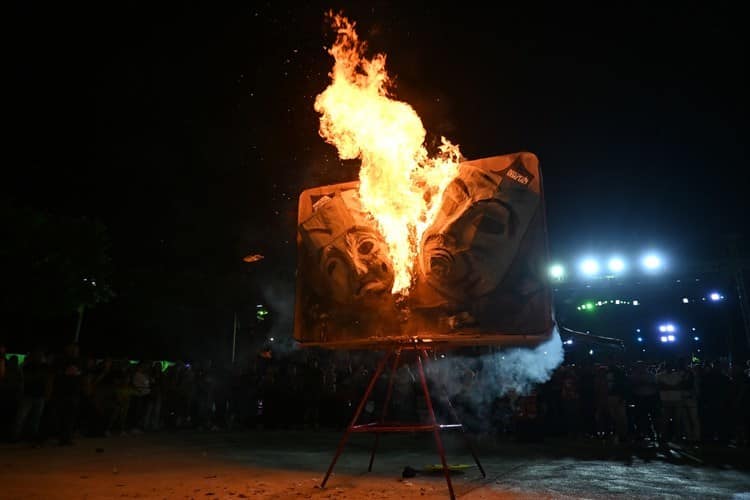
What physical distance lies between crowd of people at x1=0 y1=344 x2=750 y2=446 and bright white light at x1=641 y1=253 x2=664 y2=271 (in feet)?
25.5

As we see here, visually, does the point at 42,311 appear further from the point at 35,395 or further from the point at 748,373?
the point at 748,373

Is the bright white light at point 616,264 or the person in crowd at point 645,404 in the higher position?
the bright white light at point 616,264

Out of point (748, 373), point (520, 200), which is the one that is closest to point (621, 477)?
point (520, 200)

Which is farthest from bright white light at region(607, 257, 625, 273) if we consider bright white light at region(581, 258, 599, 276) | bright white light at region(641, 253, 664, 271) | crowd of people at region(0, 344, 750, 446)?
crowd of people at region(0, 344, 750, 446)

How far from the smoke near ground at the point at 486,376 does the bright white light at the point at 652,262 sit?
9142 mm

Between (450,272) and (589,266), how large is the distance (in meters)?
17.6

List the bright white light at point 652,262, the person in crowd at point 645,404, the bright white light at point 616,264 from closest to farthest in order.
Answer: the person in crowd at point 645,404
the bright white light at point 652,262
the bright white light at point 616,264

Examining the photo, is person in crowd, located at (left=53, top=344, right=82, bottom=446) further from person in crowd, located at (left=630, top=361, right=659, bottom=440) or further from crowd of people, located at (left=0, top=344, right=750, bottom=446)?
person in crowd, located at (left=630, top=361, right=659, bottom=440)

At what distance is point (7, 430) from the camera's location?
1072cm

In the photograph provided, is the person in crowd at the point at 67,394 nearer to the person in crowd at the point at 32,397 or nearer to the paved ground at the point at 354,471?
the person in crowd at the point at 32,397

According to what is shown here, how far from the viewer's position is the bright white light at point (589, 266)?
2139 cm

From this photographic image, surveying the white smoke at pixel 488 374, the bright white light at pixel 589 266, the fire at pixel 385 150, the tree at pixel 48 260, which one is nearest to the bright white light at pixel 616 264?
the bright white light at pixel 589 266

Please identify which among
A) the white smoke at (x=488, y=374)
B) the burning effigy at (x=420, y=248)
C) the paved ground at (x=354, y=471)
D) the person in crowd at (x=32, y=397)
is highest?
the burning effigy at (x=420, y=248)

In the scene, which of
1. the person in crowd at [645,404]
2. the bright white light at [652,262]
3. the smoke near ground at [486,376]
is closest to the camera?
the person in crowd at [645,404]
